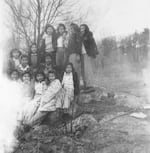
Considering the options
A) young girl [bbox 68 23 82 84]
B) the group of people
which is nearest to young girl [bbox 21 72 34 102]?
the group of people

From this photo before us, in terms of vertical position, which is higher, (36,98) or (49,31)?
(49,31)

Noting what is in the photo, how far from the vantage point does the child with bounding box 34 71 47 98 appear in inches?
153

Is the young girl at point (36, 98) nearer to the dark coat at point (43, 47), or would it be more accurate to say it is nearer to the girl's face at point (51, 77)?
the girl's face at point (51, 77)

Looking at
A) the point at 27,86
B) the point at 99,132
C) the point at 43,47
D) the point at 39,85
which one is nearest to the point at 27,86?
the point at 27,86

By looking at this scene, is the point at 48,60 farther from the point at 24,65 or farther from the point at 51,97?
the point at 51,97

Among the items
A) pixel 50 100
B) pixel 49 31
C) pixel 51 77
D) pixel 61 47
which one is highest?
pixel 49 31

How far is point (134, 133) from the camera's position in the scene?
3521 millimetres

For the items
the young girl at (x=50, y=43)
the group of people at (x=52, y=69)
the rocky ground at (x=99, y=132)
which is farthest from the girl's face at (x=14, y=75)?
the rocky ground at (x=99, y=132)

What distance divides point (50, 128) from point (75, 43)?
1.57 meters

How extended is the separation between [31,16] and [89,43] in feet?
4.55

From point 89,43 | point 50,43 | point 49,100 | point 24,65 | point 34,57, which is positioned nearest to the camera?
point 49,100

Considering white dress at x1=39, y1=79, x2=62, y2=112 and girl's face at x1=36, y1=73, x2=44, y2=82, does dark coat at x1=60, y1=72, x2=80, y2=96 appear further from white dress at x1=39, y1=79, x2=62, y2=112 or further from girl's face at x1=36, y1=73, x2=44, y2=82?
girl's face at x1=36, y1=73, x2=44, y2=82

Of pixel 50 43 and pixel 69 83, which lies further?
pixel 50 43

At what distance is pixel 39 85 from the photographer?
389 centimetres
